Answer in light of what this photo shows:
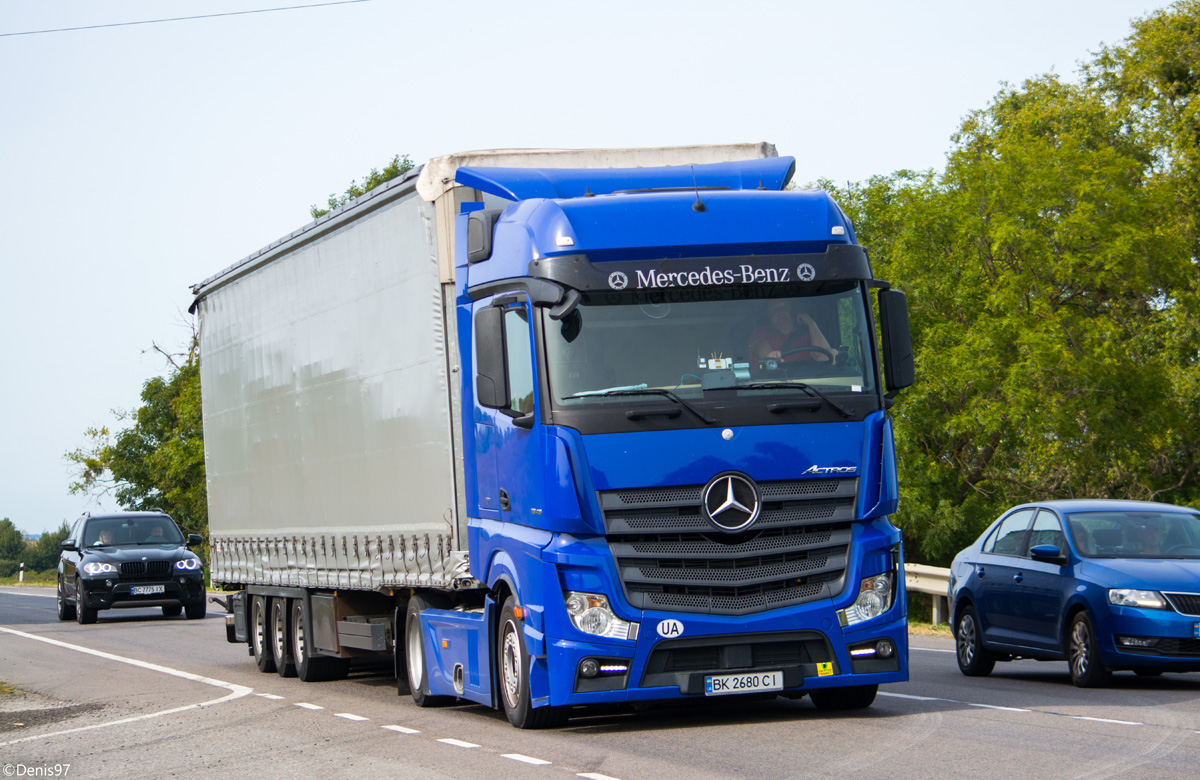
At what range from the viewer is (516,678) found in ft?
34.7

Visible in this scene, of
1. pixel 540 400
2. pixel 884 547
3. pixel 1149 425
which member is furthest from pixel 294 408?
pixel 1149 425

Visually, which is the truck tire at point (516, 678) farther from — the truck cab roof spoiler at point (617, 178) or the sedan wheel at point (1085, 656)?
the sedan wheel at point (1085, 656)

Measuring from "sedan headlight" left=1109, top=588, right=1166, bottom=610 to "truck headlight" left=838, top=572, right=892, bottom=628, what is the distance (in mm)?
3000

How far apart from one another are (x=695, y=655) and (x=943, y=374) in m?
25.2

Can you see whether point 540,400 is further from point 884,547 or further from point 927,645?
point 927,645

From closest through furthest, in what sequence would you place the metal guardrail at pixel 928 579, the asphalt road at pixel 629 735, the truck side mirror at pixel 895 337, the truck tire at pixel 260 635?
the asphalt road at pixel 629 735 → the truck side mirror at pixel 895 337 → the truck tire at pixel 260 635 → the metal guardrail at pixel 928 579

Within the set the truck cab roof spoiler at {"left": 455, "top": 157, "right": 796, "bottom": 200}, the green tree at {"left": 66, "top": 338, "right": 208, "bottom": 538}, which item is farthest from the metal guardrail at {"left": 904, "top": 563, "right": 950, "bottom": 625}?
the green tree at {"left": 66, "top": 338, "right": 208, "bottom": 538}

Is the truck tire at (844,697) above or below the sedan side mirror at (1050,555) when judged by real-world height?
below

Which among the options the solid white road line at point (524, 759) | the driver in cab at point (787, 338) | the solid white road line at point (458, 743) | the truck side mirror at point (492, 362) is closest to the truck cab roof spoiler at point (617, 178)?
the truck side mirror at point (492, 362)

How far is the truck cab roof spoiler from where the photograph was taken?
11148 mm

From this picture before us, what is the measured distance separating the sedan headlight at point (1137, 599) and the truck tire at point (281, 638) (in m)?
8.56

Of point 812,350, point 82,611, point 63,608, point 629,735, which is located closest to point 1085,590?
point 812,350

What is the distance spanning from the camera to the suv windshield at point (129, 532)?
3103 centimetres

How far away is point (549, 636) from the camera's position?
9.82m
